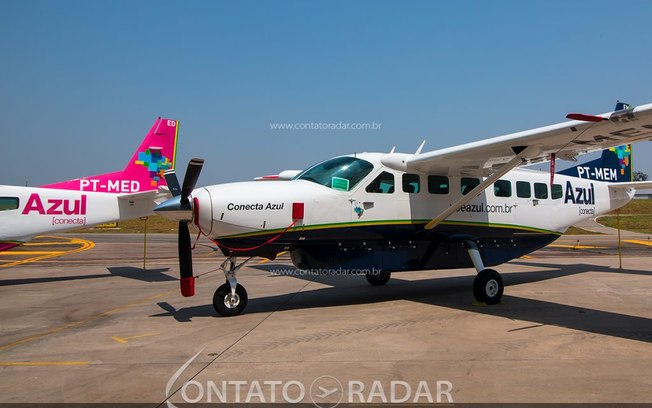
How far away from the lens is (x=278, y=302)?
10320 millimetres

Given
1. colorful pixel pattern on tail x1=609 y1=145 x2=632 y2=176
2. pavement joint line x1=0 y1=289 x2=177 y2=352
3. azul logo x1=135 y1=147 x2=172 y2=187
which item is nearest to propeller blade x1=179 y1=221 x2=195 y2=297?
pavement joint line x1=0 y1=289 x2=177 y2=352

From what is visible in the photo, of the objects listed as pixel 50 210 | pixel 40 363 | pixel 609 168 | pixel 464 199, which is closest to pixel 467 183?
pixel 464 199

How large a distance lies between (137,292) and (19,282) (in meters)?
4.88

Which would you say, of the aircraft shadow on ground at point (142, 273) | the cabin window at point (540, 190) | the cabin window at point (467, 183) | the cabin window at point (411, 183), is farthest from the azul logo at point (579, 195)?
the aircraft shadow on ground at point (142, 273)

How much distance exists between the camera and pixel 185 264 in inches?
337

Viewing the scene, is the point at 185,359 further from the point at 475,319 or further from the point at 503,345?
the point at 475,319

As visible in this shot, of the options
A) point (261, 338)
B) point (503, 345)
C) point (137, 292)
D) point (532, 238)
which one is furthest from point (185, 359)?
point (532, 238)

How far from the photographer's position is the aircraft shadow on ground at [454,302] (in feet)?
25.6

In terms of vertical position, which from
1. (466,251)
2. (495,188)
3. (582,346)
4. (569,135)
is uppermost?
(569,135)

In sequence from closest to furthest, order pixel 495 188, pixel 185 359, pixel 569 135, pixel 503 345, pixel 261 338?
1. pixel 185 359
2. pixel 503 345
3. pixel 261 338
4. pixel 569 135
5. pixel 495 188

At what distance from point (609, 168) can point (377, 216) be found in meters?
8.68

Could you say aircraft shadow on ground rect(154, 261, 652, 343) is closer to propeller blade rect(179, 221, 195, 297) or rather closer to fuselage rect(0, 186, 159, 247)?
propeller blade rect(179, 221, 195, 297)

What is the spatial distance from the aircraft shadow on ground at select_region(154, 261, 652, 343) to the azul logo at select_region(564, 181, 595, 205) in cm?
234

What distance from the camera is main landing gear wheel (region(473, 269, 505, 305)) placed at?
31.9 ft
